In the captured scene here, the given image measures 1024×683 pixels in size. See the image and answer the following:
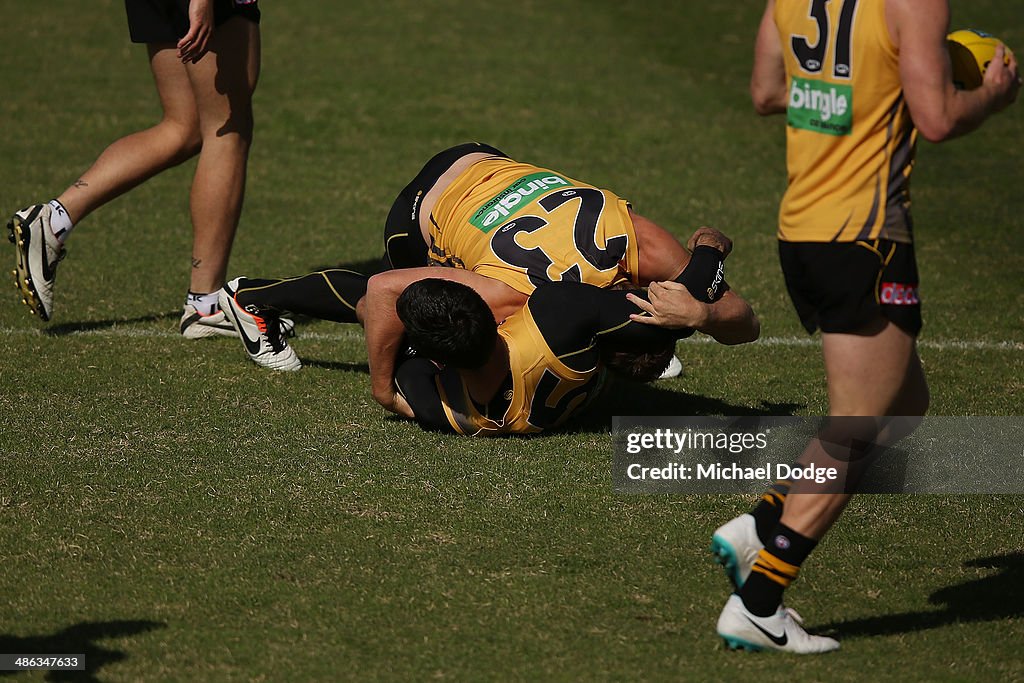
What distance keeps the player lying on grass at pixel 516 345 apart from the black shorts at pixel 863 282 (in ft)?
3.83

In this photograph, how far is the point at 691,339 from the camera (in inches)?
252

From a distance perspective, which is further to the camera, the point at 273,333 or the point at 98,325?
the point at 98,325

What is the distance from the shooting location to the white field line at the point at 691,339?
6188mm

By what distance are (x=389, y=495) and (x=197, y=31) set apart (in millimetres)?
2444

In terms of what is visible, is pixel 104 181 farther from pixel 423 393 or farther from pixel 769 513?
pixel 769 513

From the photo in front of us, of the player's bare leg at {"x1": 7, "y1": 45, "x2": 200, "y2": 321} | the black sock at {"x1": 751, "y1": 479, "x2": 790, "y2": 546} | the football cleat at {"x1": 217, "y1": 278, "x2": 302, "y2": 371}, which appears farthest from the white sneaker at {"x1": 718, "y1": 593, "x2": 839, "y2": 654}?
the player's bare leg at {"x1": 7, "y1": 45, "x2": 200, "y2": 321}

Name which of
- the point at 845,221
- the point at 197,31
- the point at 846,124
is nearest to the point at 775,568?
the point at 845,221

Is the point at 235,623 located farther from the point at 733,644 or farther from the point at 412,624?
the point at 733,644

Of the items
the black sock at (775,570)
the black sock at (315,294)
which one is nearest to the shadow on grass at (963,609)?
the black sock at (775,570)

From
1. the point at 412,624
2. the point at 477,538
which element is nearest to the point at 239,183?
the point at 477,538

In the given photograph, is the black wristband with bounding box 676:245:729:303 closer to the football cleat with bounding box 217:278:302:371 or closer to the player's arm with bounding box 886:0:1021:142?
the player's arm with bounding box 886:0:1021:142

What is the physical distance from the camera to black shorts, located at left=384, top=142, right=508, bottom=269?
5652 millimetres

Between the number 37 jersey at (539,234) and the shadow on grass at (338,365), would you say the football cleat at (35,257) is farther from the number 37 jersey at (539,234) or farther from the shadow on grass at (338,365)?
the number 37 jersey at (539,234)

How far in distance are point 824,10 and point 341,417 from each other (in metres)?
2.67
